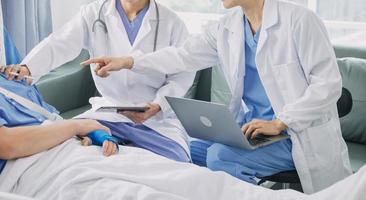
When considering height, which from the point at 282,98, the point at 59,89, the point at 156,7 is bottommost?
the point at 59,89

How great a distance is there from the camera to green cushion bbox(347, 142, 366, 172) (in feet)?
7.06

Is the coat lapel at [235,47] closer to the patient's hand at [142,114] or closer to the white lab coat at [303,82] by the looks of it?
the white lab coat at [303,82]

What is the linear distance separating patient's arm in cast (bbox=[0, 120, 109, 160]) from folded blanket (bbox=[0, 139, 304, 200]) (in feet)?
0.08

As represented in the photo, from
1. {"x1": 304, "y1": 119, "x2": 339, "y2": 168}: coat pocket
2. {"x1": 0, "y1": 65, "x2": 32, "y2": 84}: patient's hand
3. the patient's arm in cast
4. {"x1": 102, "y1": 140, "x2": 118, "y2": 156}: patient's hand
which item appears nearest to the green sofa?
{"x1": 304, "y1": 119, "x2": 339, "y2": 168}: coat pocket

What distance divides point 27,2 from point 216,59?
4.17ft

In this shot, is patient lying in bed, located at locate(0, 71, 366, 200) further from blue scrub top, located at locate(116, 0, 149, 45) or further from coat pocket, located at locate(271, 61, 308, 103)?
blue scrub top, located at locate(116, 0, 149, 45)

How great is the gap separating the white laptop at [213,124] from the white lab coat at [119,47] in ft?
0.93

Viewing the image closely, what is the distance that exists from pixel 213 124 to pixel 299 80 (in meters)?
0.33

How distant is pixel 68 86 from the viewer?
2887 millimetres

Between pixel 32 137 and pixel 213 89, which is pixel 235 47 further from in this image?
pixel 32 137

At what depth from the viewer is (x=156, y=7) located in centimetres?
229

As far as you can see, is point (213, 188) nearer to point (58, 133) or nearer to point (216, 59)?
point (58, 133)

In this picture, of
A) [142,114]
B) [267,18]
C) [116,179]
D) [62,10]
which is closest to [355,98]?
[267,18]

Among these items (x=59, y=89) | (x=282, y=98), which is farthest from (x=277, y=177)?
(x=59, y=89)
